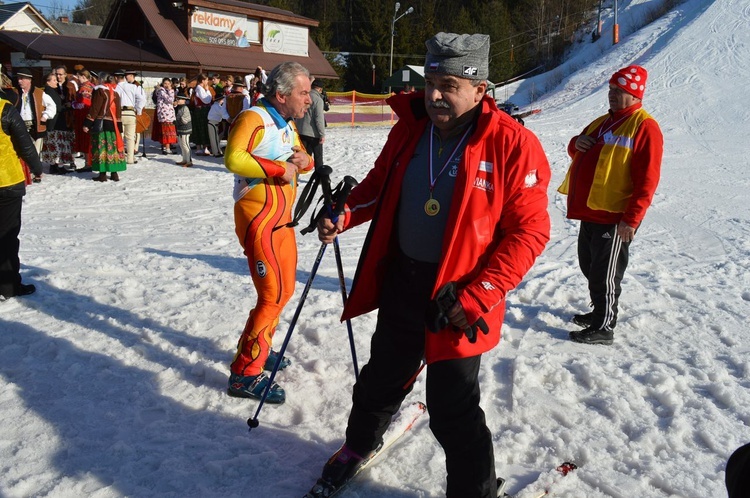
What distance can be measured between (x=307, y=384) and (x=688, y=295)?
3577mm

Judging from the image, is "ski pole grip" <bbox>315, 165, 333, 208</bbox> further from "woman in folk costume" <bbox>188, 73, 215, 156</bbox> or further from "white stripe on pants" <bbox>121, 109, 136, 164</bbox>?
"woman in folk costume" <bbox>188, 73, 215, 156</bbox>

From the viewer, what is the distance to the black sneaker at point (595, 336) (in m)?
4.52

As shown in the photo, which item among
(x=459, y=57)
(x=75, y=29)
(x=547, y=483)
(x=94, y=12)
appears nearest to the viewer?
(x=459, y=57)

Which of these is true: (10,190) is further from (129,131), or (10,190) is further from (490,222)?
(129,131)

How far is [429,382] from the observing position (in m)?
2.53

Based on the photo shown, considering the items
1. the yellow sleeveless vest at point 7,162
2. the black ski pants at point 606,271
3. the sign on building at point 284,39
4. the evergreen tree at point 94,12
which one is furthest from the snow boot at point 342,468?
the evergreen tree at point 94,12

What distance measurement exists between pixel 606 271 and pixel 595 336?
0.48 m

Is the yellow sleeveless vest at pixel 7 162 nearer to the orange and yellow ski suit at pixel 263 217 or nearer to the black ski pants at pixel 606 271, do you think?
the orange and yellow ski suit at pixel 263 217

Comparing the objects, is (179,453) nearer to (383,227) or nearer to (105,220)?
(383,227)

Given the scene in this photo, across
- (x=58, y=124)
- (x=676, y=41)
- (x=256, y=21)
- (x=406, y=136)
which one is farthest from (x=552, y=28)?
(x=406, y=136)

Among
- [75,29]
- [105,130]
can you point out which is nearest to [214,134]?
[105,130]

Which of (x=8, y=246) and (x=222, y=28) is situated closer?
(x=8, y=246)

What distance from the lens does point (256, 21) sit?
27406 millimetres

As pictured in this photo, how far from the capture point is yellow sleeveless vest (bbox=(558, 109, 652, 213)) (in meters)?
4.41
